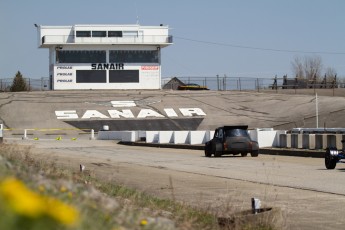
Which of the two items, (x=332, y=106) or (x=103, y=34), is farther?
(x=103, y=34)

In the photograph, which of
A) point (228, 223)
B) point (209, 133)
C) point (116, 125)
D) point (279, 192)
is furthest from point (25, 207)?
point (116, 125)

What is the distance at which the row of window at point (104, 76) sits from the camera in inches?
3467

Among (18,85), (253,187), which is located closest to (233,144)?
(253,187)

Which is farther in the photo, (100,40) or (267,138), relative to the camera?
(100,40)

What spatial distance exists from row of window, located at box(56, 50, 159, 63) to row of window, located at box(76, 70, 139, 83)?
1.44 metres

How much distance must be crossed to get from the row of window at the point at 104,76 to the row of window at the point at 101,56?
144 centimetres

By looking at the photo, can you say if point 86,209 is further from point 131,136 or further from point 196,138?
point 131,136

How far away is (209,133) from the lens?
48.0 m

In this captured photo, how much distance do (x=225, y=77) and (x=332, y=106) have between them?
1072 inches

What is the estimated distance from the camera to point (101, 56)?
88.6m

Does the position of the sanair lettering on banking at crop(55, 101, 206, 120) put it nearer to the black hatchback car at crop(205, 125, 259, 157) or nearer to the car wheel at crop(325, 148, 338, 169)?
the black hatchback car at crop(205, 125, 259, 157)

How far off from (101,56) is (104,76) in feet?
8.74

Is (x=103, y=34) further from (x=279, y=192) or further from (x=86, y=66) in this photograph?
(x=279, y=192)

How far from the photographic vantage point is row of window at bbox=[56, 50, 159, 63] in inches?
3474
